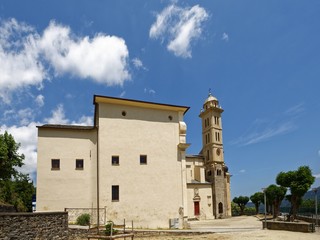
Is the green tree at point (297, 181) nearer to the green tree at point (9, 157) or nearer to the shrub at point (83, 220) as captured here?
the shrub at point (83, 220)

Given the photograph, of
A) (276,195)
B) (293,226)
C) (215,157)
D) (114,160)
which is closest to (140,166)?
(114,160)

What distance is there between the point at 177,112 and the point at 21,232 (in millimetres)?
18599

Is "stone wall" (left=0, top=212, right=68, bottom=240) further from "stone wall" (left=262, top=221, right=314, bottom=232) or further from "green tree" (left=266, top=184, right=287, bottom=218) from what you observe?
"green tree" (left=266, top=184, right=287, bottom=218)

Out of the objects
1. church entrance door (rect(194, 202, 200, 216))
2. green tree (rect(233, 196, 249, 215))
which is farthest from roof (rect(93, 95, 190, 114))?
green tree (rect(233, 196, 249, 215))

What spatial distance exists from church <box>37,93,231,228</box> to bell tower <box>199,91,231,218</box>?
73.1 ft

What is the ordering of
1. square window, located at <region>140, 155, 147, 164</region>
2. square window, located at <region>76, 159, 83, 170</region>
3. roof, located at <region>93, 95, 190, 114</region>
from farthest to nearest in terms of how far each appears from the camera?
square window, located at <region>140, 155, 147, 164</region>
roof, located at <region>93, 95, 190, 114</region>
square window, located at <region>76, 159, 83, 170</region>

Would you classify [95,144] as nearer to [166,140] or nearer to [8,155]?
[166,140]

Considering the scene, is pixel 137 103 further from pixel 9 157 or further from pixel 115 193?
pixel 9 157

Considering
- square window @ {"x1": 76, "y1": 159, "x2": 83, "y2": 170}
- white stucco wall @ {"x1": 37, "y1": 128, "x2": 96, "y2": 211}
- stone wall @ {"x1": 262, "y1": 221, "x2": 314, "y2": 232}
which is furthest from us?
Result: square window @ {"x1": 76, "y1": 159, "x2": 83, "y2": 170}

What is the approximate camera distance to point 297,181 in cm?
3117

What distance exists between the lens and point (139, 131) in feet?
90.0

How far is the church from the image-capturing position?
24.5m

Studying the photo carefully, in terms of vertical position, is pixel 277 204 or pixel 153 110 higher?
pixel 153 110

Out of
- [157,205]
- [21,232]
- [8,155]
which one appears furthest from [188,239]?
[8,155]
